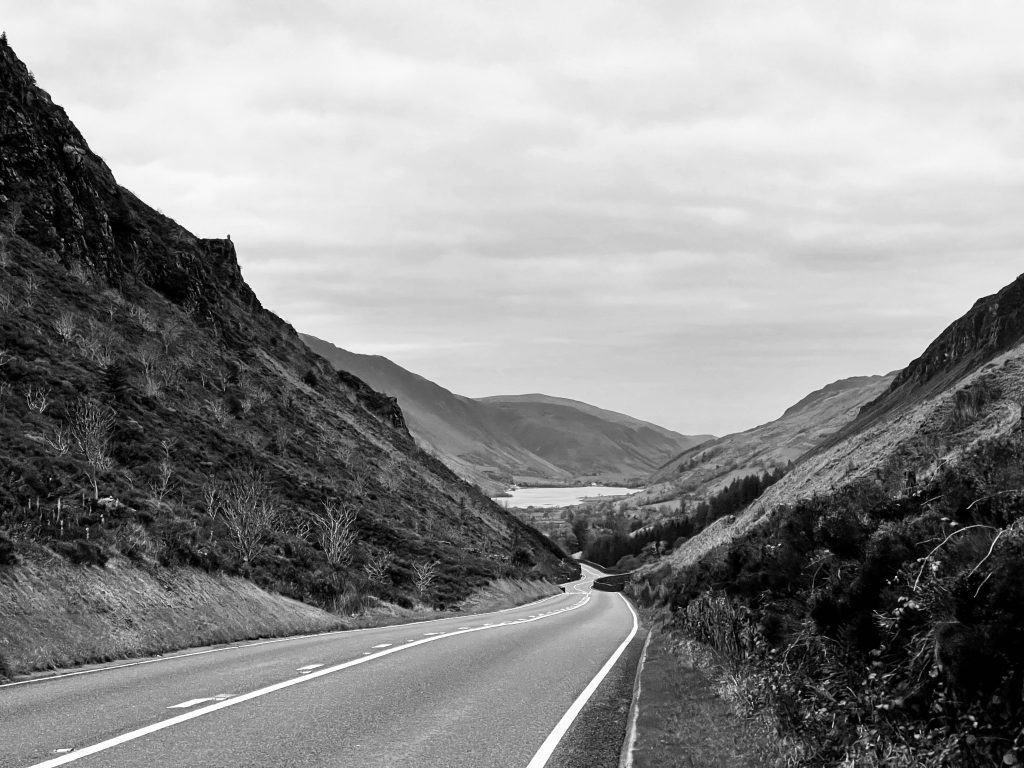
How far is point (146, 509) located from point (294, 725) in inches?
878

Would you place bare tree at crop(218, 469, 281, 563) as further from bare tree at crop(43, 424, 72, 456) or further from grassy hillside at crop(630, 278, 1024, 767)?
grassy hillside at crop(630, 278, 1024, 767)

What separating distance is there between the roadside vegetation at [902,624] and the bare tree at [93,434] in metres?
25.0

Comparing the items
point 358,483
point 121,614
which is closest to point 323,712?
point 121,614

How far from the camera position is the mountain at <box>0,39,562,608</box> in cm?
2645

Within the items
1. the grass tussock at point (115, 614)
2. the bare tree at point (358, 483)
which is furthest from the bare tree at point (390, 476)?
the grass tussock at point (115, 614)

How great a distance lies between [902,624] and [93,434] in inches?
1296

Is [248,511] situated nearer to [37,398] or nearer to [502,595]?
[37,398]

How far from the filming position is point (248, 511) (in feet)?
115

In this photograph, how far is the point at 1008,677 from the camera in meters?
5.04

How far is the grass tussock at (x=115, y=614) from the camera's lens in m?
14.5

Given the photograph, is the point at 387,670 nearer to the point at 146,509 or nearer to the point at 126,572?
the point at 126,572

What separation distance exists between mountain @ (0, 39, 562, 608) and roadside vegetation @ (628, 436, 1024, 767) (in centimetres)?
1632

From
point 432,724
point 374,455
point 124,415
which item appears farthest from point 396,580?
point 432,724

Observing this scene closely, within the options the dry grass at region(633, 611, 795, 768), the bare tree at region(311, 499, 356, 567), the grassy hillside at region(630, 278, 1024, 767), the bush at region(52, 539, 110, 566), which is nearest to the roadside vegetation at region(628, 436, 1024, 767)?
the grassy hillside at region(630, 278, 1024, 767)
